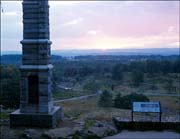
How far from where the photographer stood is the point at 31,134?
12602mm

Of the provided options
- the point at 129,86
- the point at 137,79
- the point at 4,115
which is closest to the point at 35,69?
the point at 4,115

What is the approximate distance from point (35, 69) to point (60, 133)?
8.66 ft

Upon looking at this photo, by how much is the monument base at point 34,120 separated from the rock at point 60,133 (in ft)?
1.49

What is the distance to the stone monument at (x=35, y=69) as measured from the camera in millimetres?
13633

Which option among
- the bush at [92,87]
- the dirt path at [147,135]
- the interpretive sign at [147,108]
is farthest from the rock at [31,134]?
the bush at [92,87]

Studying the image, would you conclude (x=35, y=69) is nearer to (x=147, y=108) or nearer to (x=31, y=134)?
(x=31, y=134)

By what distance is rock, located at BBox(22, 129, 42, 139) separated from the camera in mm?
12422

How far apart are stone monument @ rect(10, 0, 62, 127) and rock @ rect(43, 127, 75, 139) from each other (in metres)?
0.54

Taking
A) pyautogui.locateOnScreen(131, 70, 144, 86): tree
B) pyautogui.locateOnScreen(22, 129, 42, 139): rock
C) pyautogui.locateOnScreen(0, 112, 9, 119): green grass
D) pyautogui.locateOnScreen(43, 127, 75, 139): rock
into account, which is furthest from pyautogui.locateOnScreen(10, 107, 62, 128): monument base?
pyautogui.locateOnScreen(131, 70, 144, 86): tree

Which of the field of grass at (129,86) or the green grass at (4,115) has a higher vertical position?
the green grass at (4,115)

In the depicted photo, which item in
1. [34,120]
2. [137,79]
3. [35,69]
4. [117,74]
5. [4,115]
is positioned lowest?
[137,79]

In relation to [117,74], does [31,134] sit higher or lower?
higher

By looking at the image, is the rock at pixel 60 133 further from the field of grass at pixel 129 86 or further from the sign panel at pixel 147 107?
the field of grass at pixel 129 86

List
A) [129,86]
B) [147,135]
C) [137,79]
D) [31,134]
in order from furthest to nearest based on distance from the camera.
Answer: [137,79] < [129,86] < [147,135] < [31,134]
